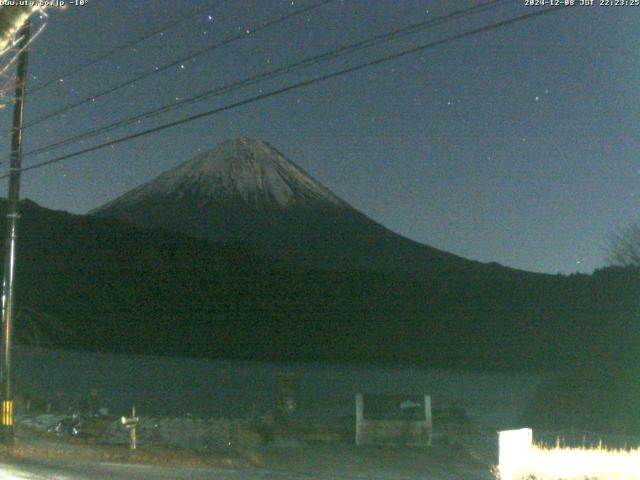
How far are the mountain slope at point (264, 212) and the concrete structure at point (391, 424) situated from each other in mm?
90455

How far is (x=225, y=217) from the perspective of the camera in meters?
153

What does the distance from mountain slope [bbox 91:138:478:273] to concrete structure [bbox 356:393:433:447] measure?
297 ft

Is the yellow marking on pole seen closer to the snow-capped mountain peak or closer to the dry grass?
the dry grass

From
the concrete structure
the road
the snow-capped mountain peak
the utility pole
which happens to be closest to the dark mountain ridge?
the concrete structure

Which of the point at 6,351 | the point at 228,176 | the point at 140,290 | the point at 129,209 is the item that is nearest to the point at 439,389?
the point at 6,351


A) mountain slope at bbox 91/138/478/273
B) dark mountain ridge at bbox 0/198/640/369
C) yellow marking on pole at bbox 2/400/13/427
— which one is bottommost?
yellow marking on pole at bbox 2/400/13/427

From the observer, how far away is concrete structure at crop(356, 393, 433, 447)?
1933 centimetres

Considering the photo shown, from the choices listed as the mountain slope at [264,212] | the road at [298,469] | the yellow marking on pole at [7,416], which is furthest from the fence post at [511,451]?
the mountain slope at [264,212]

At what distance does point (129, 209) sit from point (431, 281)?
89.7m

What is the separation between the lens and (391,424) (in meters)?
19.7

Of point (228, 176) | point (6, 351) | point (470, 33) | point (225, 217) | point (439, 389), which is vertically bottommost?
point (439, 389)

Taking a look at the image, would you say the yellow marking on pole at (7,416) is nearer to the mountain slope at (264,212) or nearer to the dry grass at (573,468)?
the dry grass at (573,468)

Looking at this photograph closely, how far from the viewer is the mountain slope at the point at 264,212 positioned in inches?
5064

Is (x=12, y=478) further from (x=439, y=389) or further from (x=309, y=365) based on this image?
(x=309, y=365)
